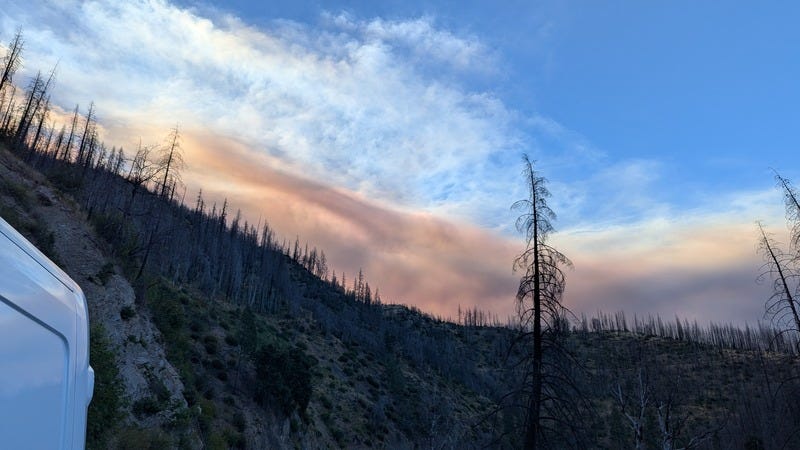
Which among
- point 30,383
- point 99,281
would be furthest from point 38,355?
point 99,281

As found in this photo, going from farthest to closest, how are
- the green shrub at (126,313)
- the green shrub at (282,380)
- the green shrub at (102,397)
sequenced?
the green shrub at (282,380), the green shrub at (126,313), the green shrub at (102,397)

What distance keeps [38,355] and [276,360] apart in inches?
1568

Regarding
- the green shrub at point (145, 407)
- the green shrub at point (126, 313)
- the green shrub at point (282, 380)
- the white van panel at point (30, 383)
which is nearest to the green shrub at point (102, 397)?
the green shrub at point (145, 407)

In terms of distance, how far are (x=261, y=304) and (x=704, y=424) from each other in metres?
82.8

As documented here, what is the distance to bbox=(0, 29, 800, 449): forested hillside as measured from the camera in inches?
723

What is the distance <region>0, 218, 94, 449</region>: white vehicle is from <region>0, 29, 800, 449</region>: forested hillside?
45.0 feet

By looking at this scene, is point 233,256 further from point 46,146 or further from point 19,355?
point 19,355

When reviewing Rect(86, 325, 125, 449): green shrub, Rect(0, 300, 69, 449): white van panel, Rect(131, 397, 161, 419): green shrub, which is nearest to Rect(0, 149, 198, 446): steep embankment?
Rect(131, 397, 161, 419): green shrub

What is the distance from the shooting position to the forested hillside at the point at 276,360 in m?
18.4

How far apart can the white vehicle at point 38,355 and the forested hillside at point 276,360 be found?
45.0ft

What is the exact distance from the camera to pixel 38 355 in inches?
68.9

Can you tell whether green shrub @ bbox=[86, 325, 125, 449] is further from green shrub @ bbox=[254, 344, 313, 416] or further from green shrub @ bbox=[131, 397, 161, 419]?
green shrub @ bbox=[254, 344, 313, 416]

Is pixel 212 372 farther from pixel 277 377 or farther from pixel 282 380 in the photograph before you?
pixel 282 380

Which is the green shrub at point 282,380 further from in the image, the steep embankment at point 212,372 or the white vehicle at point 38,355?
the white vehicle at point 38,355
